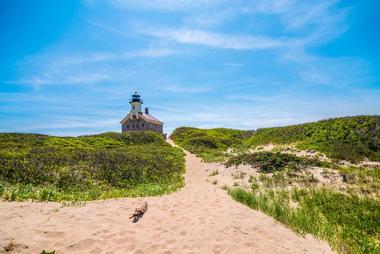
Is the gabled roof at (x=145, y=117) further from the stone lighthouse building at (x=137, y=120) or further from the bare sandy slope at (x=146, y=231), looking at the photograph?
the bare sandy slope at (x=146, y=231)

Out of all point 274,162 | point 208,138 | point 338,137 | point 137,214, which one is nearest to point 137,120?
point 208,138

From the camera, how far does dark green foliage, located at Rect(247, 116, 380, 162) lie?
87.2ft

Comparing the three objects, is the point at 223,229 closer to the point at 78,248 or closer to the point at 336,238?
the point at 336,238

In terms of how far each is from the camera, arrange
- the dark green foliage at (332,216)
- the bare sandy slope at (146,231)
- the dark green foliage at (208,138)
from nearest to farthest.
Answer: the bare sandy slope at (146,231)
the dark green foliage at (332,216)
the dark green foliage at (208,138)

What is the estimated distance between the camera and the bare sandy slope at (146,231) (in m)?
6.18

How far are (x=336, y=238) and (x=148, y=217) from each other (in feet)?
17.6

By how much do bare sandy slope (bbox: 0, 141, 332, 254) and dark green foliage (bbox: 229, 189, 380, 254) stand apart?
1.72 feet

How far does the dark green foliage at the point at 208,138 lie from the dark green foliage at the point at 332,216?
100 ft

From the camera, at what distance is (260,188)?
14656mm

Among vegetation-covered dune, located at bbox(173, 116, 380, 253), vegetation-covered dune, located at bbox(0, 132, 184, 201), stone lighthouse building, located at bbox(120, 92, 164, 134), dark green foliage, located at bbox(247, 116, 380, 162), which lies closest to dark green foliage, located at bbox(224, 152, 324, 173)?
vegetation-covered dune, located at bbox(173, 116, 380, 253)

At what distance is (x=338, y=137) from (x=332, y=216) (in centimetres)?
2857

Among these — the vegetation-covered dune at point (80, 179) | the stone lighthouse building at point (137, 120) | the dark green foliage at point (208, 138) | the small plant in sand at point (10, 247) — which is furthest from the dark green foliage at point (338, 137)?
the stone lighthouse building at point (137, 120)

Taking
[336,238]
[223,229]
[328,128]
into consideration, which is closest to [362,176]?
[336,238]

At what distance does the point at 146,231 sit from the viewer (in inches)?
290
